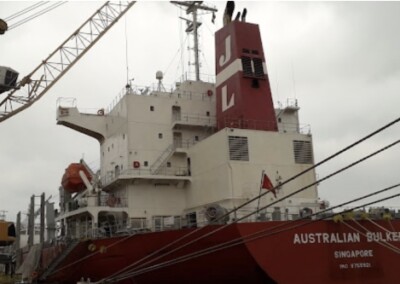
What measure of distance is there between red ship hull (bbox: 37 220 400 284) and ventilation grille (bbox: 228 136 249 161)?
3.82 meters

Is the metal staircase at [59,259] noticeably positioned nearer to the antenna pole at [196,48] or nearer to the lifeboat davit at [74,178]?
the lifeboat davit at [74,178]

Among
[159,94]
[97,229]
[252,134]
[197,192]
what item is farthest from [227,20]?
[97,229]

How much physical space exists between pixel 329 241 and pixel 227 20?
1084 centimetres

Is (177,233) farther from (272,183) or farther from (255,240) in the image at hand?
(272,183)

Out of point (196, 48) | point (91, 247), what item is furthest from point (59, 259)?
point (196, 48)

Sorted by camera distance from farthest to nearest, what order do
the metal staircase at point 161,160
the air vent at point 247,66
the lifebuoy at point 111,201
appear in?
the metal staircase at point 161,160
the lifebuoy at point 111,201
the air vent at point 247,66

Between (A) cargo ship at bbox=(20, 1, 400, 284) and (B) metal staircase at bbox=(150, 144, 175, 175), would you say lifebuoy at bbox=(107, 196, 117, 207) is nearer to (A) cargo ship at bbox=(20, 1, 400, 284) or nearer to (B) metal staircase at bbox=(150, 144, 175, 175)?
(A) cargo ship at bbox=(20, 1, 400, 284)

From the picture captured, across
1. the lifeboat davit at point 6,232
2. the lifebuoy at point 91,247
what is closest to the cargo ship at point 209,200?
the lifebuoy at point 91,247

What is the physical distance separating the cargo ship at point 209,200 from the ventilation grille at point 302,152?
5 cm

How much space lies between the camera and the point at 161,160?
20.7m

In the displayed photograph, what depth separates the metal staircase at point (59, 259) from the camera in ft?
60.9

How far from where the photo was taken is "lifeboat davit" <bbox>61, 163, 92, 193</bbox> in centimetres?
2233

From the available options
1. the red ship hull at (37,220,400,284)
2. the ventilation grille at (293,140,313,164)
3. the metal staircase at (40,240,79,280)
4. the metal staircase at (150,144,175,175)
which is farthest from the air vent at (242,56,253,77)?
the metal staircase at (40,240,79,280)

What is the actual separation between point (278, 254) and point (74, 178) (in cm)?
1117
